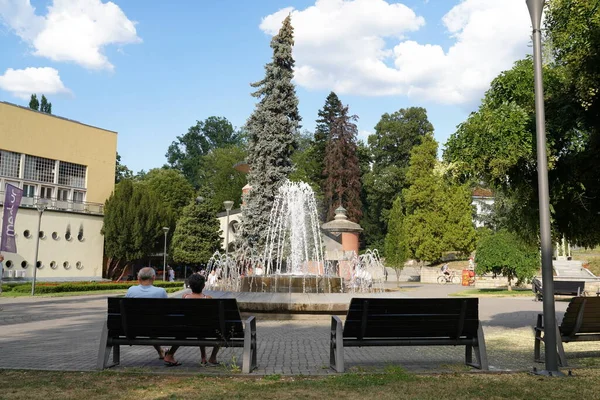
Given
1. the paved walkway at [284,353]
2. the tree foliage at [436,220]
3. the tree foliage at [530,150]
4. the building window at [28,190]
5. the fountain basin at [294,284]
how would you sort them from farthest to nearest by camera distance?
1. the tree foliage at [436,220]
2. the building window at [28,190]
3. the fountain basin at [294,284]
4. the tree foliage at [530,150]
5. the paved walkway at [284,353]

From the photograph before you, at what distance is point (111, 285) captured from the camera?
32.6 m

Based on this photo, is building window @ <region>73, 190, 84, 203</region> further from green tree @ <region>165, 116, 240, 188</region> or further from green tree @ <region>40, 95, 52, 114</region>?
green tree @ <region>165, 116, 240, 188</region>

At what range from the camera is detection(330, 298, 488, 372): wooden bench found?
6.69m

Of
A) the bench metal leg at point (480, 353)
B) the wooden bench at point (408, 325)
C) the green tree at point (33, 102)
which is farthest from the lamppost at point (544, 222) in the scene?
the green tree at point (33, 102)

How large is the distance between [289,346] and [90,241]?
40.0m

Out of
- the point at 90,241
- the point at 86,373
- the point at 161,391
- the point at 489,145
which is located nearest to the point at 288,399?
the point at 161,391

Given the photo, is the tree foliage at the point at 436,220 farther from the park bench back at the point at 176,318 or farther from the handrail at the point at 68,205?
the park bench back at the point at 176,318

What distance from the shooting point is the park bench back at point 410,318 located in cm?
670

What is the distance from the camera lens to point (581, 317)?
293 inches

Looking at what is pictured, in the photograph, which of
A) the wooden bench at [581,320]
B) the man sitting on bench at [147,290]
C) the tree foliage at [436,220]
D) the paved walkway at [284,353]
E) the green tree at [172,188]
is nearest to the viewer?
the paved walkway at [284,353]

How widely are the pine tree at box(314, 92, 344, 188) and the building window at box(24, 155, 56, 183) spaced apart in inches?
1073

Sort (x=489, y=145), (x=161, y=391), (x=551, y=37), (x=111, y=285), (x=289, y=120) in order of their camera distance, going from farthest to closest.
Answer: (x=289, y=120)
(x=111, y=285)
(x=551, y=37)
(x=489, y=145)
(x=161, y=391)

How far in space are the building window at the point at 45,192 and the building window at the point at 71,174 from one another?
3.78 feet

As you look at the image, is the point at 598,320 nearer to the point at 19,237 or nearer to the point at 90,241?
the point at 19,237
